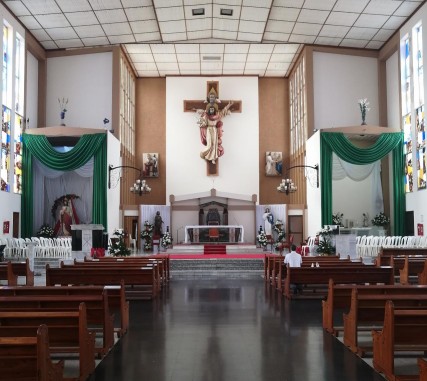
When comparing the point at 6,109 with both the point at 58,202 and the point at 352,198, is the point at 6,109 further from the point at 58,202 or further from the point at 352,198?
the point at 352,198

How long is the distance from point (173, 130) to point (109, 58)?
207 inches

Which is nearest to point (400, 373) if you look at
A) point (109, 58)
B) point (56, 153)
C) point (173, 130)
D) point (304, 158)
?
point (56, 153)

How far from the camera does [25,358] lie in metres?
3.68

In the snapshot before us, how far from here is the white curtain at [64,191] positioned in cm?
2145

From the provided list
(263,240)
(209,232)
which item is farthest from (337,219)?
(209,232)

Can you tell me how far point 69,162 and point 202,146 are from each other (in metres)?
9.01

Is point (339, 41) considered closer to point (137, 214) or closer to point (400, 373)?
point (137, 214)

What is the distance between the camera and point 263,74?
2788 cm

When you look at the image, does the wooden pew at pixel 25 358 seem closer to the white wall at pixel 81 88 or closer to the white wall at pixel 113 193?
the white wall at pixel 113 193

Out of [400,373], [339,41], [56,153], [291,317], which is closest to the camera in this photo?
[400,373]

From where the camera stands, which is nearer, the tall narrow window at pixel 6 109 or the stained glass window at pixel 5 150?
the stained glass window at pixel 5 150

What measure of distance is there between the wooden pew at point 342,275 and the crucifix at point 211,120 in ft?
55.3

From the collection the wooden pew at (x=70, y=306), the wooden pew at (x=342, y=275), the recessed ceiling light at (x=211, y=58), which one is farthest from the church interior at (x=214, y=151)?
the wooden pew at (x=70, y=306)

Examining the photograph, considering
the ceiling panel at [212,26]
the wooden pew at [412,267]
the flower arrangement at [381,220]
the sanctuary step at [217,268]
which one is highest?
the ceiling panel at [212,26]
